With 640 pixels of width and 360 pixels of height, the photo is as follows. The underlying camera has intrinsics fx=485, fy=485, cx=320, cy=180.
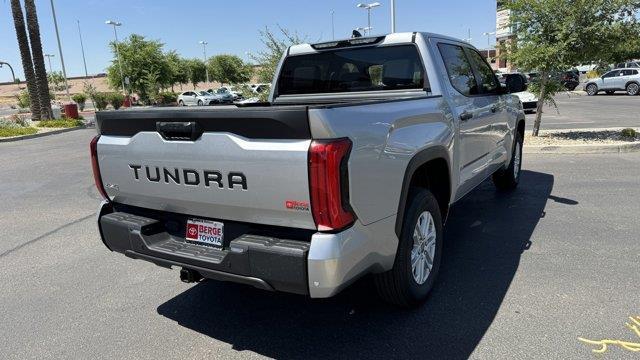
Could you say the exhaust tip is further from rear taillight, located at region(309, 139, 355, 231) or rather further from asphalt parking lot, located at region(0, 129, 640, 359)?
rear taillight, located at region(309, 139, 355, 231)

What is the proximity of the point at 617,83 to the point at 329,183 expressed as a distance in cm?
3182

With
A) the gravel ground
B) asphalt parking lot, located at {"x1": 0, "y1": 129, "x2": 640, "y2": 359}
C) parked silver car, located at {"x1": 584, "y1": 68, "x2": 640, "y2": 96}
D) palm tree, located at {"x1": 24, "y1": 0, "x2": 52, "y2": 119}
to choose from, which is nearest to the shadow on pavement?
asphalt parking lot, located at {"x1": 0, "y1": 129, "x2": 640, "y2": 359}

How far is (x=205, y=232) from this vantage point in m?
2.99

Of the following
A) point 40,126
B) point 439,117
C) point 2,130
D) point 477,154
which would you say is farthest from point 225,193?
point 40,126

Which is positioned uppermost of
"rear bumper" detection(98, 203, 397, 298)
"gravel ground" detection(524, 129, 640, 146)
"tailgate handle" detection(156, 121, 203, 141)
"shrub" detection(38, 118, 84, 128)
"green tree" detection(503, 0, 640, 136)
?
"green tree" detection(503, 0, 640, 136)

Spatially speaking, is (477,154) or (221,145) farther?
(477,154)

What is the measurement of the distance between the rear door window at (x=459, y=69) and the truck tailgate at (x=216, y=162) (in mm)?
2249

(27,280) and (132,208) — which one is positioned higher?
(132,208)

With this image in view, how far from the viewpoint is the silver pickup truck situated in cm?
248

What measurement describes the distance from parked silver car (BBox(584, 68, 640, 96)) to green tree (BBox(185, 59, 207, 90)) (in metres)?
57.9

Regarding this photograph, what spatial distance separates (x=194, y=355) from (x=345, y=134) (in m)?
1.71

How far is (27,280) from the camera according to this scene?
4.42 m

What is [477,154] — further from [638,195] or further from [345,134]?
Answer: [638,195]

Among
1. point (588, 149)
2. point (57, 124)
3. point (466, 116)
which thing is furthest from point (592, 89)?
point (466, 116)
